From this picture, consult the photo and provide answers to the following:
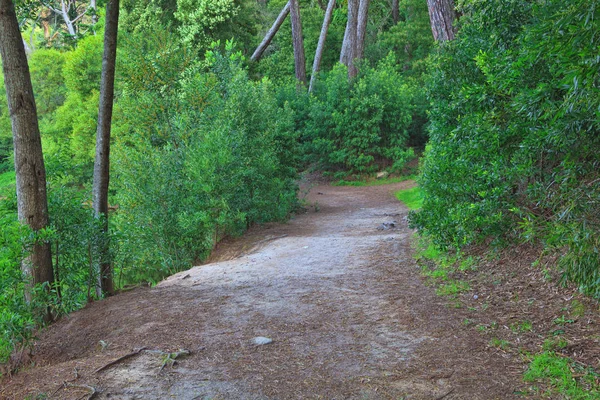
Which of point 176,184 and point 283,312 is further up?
point 176,184

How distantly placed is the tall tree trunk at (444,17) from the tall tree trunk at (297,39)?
18.3 meters

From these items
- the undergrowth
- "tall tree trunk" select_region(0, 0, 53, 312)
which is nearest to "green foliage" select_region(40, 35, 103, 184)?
"tall tree trunk" select_region(0, 0, 53, 312)

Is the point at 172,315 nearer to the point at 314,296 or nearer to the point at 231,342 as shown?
the point at 231,342

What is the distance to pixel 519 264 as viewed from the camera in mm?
6613

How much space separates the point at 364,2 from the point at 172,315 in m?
21.5

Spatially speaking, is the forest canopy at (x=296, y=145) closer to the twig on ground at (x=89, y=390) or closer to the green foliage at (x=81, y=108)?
the green foliage at (x=81, y=108)

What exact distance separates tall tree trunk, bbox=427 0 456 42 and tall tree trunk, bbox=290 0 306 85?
18.3 m

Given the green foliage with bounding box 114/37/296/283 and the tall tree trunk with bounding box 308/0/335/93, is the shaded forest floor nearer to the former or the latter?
the green foliage with bounding box 114/37/296/283

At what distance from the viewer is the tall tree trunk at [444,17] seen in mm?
9961

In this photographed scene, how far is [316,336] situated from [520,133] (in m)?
3.18

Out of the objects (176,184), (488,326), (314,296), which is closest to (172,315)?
(314,296)

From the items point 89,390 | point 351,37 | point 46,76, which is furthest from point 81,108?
point 89,390

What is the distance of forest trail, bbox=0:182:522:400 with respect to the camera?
13.6ft

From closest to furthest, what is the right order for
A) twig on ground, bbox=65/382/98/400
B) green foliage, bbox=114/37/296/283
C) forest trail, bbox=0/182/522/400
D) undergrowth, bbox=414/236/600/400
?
1. undergrowth, bbox=414/236/600/400
2. twig on ground, bbox=65/382/98/400
3. forest trail, bbox=0/182/522/400
4. green foliage, bbox=114/37/296/283
